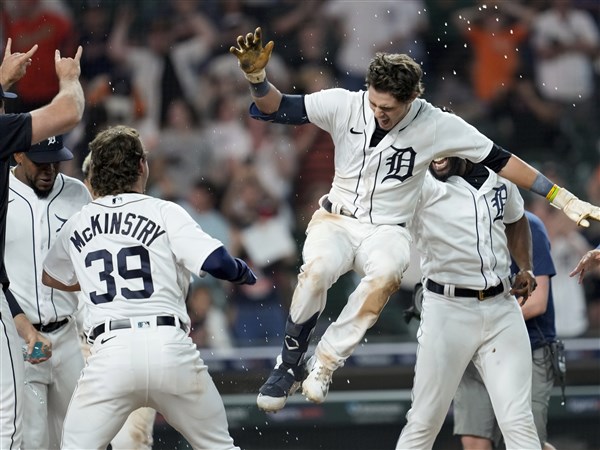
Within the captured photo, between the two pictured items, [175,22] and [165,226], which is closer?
[165,226]

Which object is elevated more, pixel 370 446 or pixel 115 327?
pixel 115 327

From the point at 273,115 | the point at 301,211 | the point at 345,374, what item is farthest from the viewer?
the point at 301,211

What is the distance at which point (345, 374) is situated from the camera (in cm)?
1027

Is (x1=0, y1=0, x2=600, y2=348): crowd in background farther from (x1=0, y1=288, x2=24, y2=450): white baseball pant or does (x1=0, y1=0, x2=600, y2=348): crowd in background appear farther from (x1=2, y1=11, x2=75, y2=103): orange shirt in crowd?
(x1=0, y1=288, x2=24, y2=450): white baseball pant

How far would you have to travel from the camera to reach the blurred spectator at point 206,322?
10.4 m

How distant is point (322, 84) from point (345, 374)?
2940 millimetres

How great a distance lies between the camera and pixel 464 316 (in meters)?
6.45

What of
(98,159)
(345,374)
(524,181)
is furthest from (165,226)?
(345,374)

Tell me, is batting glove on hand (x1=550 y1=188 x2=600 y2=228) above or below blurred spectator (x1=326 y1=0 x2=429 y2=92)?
below

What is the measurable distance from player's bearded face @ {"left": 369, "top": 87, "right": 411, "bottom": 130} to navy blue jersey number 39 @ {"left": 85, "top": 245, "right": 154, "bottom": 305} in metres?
1.43

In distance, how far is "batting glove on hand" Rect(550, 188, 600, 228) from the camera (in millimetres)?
6203

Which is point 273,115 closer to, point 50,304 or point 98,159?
point 98,159

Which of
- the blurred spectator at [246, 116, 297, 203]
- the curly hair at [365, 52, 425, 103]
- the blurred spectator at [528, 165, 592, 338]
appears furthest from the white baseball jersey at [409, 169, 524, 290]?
the blurred spectator at [246, 116, 297, 203]

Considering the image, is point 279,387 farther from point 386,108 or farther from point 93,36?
point 93,36
